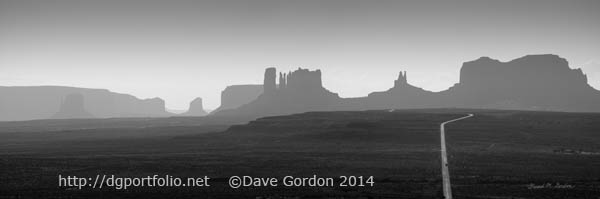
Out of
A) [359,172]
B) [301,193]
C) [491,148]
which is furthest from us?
[491,148]

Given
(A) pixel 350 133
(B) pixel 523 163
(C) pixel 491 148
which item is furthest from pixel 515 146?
(A) pixel 350 133

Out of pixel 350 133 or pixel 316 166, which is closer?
pixel 316 166

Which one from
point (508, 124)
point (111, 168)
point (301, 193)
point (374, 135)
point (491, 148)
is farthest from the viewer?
point (508, 124)

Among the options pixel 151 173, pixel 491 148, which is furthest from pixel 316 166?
pixel 491 148

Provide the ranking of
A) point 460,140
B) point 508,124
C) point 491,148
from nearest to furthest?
point 491,148 < point 460,140 < point 508,124

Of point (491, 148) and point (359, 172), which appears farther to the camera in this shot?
point (491, 148)

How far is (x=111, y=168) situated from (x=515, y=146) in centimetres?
4091

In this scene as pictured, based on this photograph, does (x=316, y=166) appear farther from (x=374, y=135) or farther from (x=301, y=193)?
(x=374, y=135)

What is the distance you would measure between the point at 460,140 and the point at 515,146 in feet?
23.0

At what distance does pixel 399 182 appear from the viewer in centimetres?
2972

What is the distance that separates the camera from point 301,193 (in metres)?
26.0

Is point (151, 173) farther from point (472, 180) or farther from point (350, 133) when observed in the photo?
point (350, 133)

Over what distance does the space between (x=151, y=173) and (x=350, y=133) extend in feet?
130

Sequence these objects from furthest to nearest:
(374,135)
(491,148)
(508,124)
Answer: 1. (508,124)
2. (374,135)
3. (491,148)
